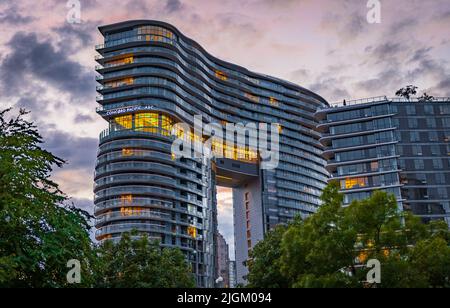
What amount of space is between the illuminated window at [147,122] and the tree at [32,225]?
348ft

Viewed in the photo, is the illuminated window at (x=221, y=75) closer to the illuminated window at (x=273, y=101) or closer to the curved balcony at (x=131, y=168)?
the illuminated window at (x=273, y=101)

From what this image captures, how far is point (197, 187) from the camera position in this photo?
143m

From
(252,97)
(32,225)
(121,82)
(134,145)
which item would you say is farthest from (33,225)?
(252,97)

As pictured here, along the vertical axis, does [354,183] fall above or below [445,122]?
below

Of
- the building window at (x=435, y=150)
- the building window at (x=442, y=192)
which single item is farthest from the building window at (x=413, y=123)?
the building window at (x=442, y=192)

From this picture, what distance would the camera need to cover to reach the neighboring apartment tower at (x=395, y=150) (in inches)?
4200

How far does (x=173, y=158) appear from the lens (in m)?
134

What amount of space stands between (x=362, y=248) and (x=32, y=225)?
62.0 ft

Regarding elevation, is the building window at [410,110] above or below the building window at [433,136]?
above

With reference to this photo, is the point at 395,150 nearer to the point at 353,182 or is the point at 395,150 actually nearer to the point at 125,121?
the point at 353,182

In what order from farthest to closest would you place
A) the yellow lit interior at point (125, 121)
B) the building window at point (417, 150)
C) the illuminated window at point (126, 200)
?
the yellow lit interior at point (125, 121) → the illuminated window at point (126, 200) → the building window at point (417, 150)

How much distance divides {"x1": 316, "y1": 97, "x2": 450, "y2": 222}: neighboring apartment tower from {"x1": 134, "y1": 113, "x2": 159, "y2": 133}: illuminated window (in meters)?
43.0

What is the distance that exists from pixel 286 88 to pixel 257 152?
30.6 m

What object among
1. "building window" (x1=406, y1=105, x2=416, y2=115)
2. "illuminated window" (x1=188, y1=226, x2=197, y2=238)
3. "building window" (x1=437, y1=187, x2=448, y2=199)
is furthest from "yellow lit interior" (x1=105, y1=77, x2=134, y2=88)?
"building window" (x1=437, y1=187, x2=448, y2=199)
